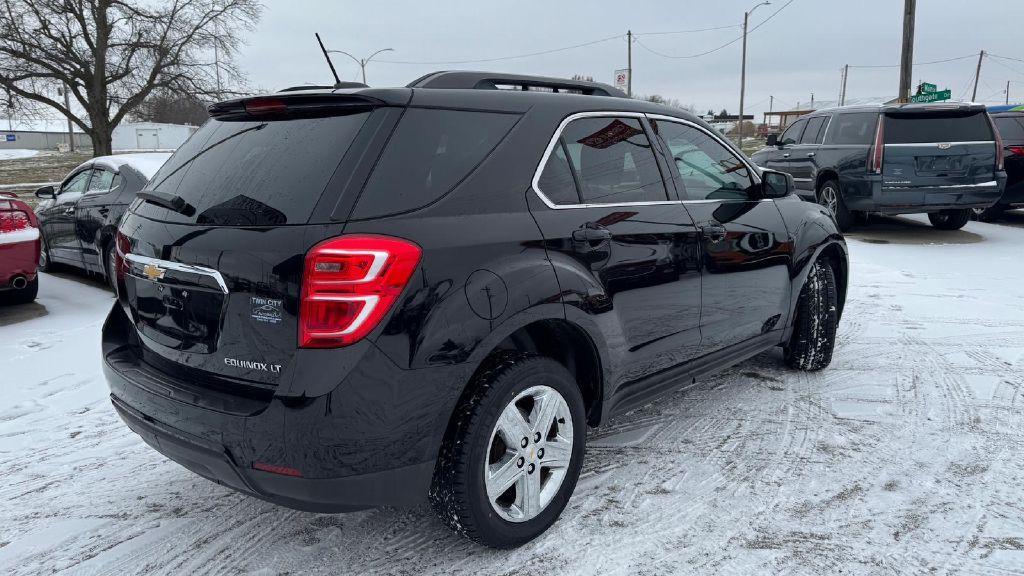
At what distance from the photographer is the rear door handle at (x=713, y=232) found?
3570 millimetres

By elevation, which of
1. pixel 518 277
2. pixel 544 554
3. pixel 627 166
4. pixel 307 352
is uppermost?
pixel 627 166

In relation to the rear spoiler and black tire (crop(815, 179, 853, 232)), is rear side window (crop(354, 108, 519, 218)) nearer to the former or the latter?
the rear spoiler

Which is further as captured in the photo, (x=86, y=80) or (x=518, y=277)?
(x=86, y=80)

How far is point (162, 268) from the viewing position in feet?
8.55

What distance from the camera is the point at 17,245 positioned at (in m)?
6.48

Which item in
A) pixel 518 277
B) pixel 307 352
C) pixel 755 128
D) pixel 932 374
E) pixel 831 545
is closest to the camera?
pixel 307 352

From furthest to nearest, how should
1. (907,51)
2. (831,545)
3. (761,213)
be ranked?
(907,51) < (761,213) < (831,545)

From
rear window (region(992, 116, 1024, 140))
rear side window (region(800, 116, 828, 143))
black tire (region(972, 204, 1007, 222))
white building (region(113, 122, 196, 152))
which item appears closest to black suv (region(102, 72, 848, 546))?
rear side window (region(800, 116, 828, 143))

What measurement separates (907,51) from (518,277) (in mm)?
19339

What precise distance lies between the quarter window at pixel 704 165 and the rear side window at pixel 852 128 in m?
7.35

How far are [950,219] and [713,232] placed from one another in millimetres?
9965

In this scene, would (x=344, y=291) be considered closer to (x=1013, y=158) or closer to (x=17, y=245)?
(x=17, y=245)

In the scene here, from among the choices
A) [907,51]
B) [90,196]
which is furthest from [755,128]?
[90,196]

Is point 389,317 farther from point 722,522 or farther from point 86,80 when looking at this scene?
point 86,80
